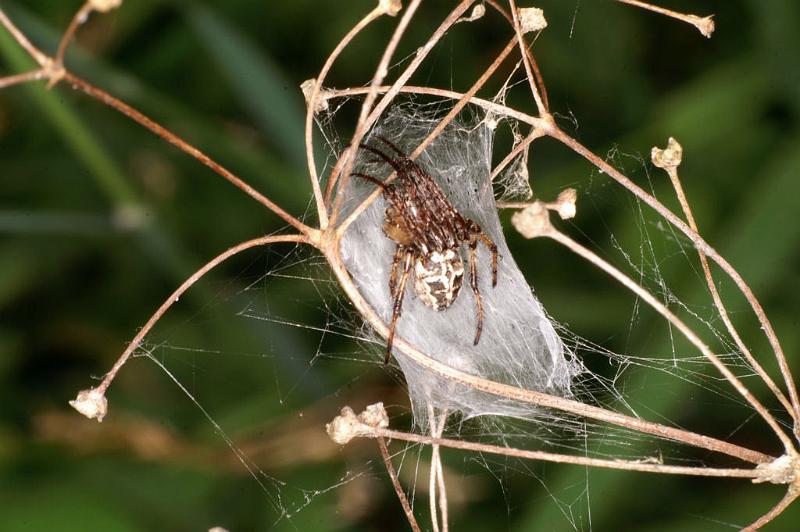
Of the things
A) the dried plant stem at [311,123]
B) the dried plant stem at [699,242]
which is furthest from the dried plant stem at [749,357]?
the dried plant stem at [311,123]

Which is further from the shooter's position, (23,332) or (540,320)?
(23,332)

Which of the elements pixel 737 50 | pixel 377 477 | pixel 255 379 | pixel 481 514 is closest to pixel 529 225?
pixel 377 477

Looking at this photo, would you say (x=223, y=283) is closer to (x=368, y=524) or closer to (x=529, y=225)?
(x=368, y=524)

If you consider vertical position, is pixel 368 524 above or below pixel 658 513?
above

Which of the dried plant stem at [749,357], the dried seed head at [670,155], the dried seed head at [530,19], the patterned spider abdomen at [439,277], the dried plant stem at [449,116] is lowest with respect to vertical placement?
the dried plant stem at [749,357]

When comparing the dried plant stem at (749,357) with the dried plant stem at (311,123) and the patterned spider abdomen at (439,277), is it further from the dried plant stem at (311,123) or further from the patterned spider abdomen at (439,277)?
the patterned spider abdomen at (439,277)

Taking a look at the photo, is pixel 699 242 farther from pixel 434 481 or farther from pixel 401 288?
pixel 401 288

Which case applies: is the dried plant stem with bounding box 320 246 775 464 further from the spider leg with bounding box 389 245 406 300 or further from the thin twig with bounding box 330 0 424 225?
the spider leg with bounding box 389 245 406 300

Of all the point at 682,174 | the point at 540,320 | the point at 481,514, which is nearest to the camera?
the point at 540,320
